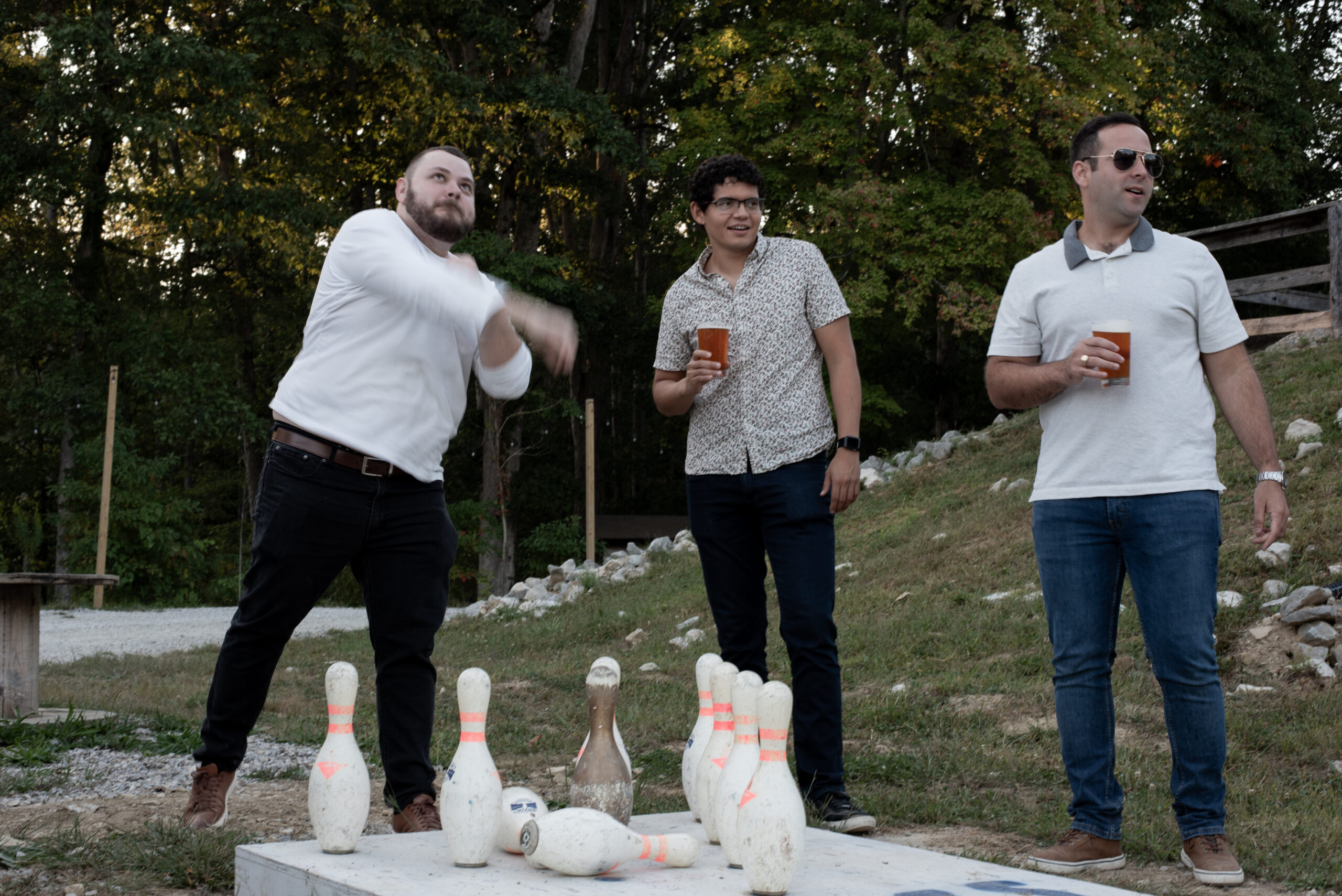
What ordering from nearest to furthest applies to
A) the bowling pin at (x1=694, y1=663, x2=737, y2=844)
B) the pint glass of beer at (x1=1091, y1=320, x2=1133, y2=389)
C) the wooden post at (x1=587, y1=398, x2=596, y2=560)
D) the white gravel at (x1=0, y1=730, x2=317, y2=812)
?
1. the bowling pin at (x1=694, y1=663, x2=737, y2=844)
2. the pint glass of beer at (x1=1091, y1=320, x2=1133, y2=389)
3. the white gravel at (x1=0, y1=730, x2=317, y2=812)
4. the wooden post at (x1=587, y1=398, x2=596, y2=560)

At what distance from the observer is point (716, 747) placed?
3021 millimetres

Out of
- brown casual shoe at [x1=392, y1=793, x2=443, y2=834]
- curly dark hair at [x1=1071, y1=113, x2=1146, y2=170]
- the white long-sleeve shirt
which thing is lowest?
brown casual shoe at [x1=392, y1=793, x2=443, y2=834]

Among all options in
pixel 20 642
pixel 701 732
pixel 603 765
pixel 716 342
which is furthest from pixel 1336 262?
pixel 20 642

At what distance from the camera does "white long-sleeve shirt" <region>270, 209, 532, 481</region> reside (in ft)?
11.8

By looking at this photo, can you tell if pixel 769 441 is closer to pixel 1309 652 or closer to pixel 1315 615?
pixel 1309 652

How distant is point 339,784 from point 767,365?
211 centimetres

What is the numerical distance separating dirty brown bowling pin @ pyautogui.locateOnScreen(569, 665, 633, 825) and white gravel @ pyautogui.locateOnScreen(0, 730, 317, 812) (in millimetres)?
2435

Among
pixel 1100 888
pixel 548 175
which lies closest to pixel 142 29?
pixel 548 175

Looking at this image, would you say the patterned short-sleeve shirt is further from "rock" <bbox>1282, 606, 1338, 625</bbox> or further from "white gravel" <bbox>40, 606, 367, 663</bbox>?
"white gravel" <bbox>40, 606, 367, 663</bbox>

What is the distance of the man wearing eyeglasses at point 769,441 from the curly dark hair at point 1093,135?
0.95 metres

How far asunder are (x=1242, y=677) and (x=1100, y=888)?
13.1 feet

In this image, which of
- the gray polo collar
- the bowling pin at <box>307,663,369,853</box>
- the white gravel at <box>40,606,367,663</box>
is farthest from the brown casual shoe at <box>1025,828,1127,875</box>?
the white gravel at <box>40,606,367,663</box>

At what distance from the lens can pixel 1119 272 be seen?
3.68 metres

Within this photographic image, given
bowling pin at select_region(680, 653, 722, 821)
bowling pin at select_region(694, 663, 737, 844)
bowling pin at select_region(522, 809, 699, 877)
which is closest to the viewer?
bowling pin at select_region(522, 809, 699, 877)
